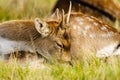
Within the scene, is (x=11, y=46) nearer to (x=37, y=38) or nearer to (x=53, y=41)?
(x=37, y=38)

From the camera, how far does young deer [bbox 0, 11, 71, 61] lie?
786 cm

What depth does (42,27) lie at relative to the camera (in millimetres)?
7859

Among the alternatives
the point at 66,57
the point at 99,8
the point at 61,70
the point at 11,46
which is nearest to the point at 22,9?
the point at 99,8

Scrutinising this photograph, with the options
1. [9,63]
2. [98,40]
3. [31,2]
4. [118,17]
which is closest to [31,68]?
[9,63]

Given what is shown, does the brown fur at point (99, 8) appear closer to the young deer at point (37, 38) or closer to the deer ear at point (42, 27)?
the young deer at point (37, 38)

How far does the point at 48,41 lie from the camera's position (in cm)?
802

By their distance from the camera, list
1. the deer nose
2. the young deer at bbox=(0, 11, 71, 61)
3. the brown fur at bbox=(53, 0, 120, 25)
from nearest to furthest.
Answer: the deer nose → the young deer at bbox=(0, 11, 71, 61) → the brown fur at bbox=(53, 0, 120, 25)

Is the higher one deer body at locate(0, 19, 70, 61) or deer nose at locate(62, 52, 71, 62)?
deer body at locate(0, 19, 70, 61)

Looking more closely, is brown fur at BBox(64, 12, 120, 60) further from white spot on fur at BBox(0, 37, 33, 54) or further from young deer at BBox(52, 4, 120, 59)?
white spot on fur at BBox(0, 37, 33, 54)

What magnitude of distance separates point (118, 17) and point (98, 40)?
2.90 m

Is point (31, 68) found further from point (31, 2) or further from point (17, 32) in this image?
point (31, 2)

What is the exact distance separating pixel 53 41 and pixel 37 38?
0.25 meters

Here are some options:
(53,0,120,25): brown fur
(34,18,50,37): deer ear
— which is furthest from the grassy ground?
(53,0,120,25): brown fur

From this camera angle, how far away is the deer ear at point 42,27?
7789 millimetres
